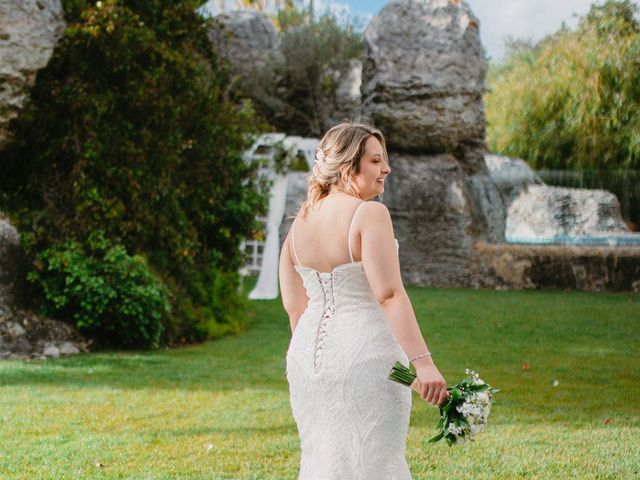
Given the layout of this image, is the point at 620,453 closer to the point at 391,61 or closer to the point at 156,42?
the point at 156,42

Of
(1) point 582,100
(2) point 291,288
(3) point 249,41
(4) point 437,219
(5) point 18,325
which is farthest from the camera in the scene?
(3) point 249,41

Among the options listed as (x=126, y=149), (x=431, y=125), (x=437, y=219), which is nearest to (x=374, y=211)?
(x=126, y=149)

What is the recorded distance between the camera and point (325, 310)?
128 inches

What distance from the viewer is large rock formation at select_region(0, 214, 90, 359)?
361 inches

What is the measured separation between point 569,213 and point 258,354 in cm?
1517

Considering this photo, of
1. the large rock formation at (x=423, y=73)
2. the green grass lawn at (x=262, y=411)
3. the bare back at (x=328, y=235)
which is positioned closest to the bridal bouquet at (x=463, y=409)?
the bare back at (x=328, y=235)

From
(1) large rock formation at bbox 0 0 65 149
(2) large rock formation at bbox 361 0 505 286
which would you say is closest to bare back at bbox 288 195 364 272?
(1) large rock formation at bbox 0 0 65 149

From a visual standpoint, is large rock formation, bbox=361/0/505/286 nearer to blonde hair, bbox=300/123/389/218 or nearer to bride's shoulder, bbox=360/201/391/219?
blonde hair, bbox=300/123/389/218

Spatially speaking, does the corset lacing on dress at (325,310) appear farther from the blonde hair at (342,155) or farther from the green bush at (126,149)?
the green bush at (126,149)

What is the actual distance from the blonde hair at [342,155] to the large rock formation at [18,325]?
6.71 m

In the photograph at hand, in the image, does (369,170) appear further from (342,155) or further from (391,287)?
(391,287)

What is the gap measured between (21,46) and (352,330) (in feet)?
24.6

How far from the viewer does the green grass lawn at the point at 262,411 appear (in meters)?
4.94

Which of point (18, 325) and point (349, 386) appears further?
point (18, 325)
